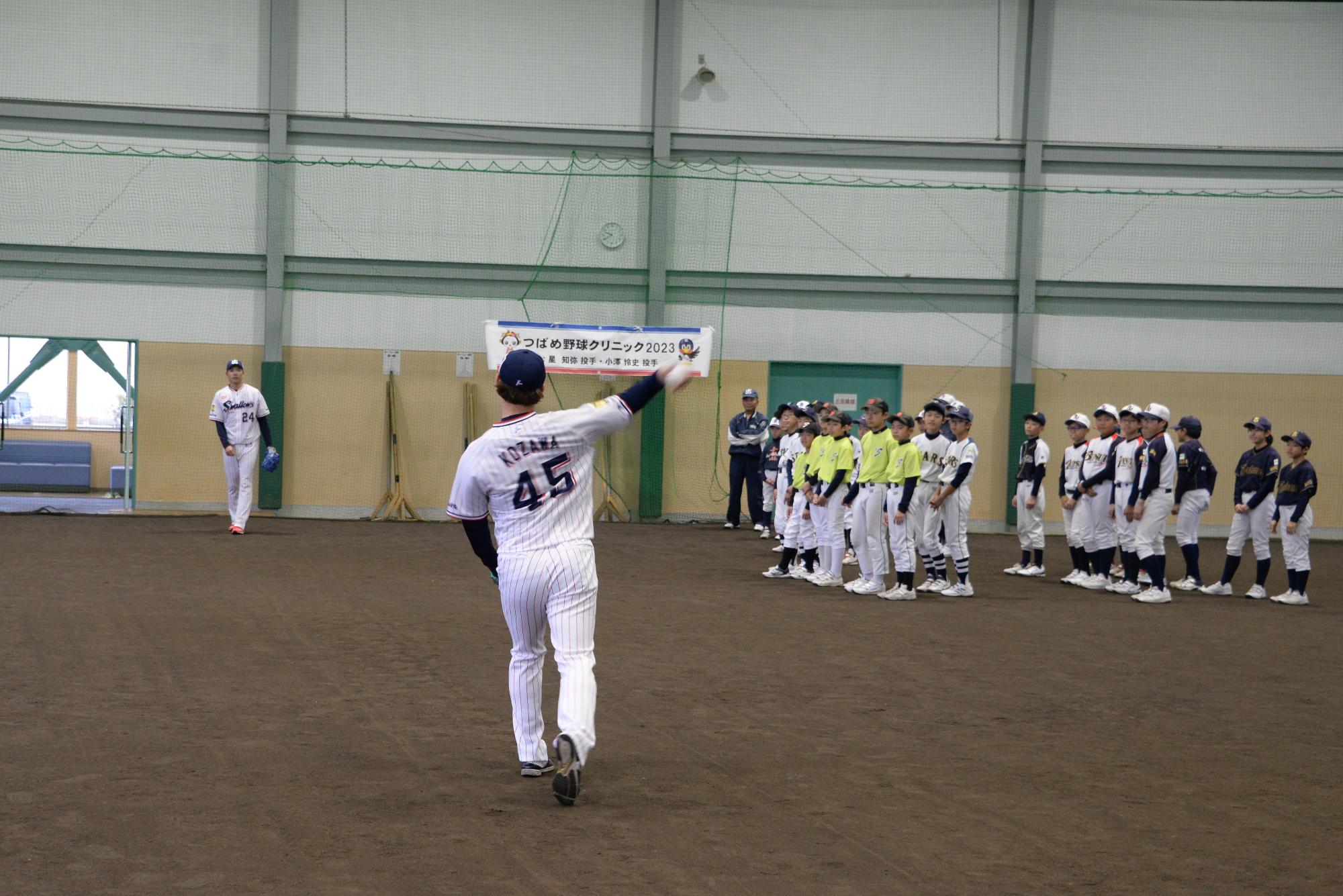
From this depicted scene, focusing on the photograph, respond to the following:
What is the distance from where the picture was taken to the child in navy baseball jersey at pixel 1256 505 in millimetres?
14484

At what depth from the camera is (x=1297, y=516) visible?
14016 mm

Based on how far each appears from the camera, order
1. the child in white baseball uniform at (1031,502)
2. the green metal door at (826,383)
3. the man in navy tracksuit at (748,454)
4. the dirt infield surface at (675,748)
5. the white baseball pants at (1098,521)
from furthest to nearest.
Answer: the green metal door at (826,383) < the man in navy tracksuit at (748,454) < the child in white baseball uniform at (1031,502) < the white baseball pants at (1098,521) < the dirt infield surface at (675,748)

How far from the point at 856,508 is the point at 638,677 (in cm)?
557

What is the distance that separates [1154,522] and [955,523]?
85.0 inches

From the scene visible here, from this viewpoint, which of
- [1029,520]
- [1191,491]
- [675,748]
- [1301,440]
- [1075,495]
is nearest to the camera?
[675,748]

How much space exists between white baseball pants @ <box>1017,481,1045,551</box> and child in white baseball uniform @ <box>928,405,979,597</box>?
219 centimetres

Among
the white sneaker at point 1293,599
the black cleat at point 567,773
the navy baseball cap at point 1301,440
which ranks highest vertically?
the navy baseball cap at point 1301,440

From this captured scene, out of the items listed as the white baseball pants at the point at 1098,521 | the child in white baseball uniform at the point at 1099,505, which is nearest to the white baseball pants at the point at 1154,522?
the child in white baseball uniform at the point at 1099,505

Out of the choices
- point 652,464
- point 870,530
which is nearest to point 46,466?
point 652,464

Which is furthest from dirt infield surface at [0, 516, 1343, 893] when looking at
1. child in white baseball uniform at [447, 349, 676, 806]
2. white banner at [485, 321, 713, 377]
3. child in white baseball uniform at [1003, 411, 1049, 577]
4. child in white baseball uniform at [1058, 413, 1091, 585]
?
white banner at [485, 321, 713, 377]

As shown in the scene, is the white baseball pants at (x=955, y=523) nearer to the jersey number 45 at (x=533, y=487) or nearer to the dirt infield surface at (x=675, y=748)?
the dirt infield surface at (x=675, y=748)

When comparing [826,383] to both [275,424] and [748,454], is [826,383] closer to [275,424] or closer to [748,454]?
[748,454]

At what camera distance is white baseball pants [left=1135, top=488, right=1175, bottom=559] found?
1372cm

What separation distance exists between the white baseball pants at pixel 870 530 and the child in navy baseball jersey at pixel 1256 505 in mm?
4094
